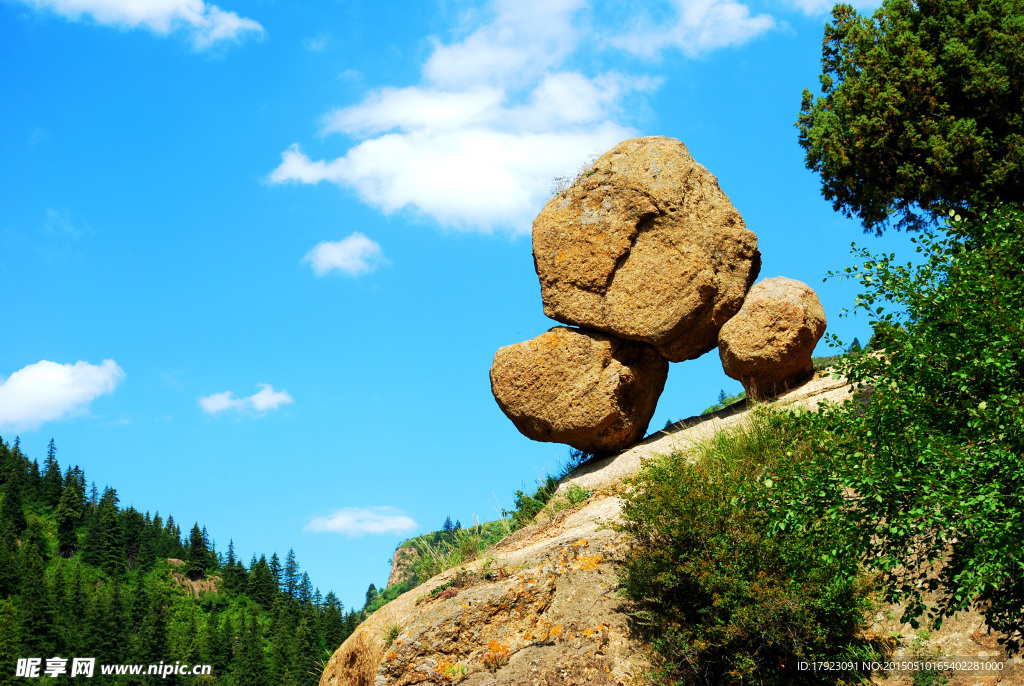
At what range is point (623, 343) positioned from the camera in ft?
61.2

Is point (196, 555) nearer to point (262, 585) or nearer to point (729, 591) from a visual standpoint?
point (262, 585)

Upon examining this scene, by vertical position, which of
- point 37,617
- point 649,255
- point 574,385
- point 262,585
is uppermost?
point 262,585

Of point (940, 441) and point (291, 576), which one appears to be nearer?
point (940, 441)

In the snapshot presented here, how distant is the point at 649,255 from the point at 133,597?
63.3 m

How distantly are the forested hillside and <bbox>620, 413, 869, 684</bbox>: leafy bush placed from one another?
3368 centimetres

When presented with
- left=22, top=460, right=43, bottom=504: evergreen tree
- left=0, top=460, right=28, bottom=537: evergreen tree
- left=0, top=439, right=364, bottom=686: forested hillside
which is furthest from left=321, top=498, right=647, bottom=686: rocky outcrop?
left=22, top=460, right=43, bottom=504: evergreen tree

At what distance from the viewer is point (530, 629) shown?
11688mm

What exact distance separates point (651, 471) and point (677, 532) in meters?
1.47

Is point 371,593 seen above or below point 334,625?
above

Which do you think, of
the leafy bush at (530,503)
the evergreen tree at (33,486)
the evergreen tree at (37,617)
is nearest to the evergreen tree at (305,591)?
the evergreen tree at (37,617)

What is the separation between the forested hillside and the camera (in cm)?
5200

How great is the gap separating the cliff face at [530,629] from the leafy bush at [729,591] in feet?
2.06

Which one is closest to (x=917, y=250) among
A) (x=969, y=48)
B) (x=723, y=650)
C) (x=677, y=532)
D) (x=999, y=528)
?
(x=999, y=528)

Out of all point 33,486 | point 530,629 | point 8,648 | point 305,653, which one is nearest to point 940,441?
point 530,629
